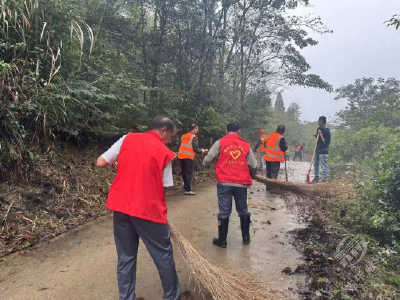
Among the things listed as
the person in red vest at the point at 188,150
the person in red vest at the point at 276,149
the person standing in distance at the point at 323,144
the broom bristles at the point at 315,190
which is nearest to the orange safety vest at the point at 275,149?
the person in red vest at the point at 276,149

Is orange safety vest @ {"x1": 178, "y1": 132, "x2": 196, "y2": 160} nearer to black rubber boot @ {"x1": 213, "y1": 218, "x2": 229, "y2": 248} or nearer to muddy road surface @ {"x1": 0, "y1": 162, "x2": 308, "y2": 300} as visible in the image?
muddy road surface @ {"x1": 0, "y1": 162, "x2": 308, "y2": 300}

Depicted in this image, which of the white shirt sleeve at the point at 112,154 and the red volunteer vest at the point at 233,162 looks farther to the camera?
the red volunteer vest at the point at 233,162

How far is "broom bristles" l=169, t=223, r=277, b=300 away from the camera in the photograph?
7.46 ft

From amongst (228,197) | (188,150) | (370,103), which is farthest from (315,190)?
(370,103)

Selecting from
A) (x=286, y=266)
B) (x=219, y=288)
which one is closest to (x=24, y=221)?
(x=219, y=288)

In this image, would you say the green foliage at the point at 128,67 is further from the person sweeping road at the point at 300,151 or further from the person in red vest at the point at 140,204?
the person sweeping road at the point at 300,151

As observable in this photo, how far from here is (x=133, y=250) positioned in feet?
7.51

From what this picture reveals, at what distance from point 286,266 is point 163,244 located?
68.0 inches

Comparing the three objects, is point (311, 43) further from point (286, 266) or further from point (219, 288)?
point (219, 288)

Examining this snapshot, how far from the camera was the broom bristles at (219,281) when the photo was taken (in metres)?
2.27

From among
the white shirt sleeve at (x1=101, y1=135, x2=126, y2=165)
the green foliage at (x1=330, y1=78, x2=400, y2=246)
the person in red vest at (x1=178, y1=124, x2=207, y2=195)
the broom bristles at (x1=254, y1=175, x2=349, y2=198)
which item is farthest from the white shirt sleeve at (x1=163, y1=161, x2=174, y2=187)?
the person in red vest at (x1=178, y1=124, x2=207, y2=195)

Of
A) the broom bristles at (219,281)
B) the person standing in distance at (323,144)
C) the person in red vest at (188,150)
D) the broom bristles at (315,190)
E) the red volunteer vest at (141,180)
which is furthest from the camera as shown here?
the person standing in distance at (323,144)

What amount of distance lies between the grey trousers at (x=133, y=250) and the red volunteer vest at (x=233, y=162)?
1.52 m

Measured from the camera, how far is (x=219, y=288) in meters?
2.29
